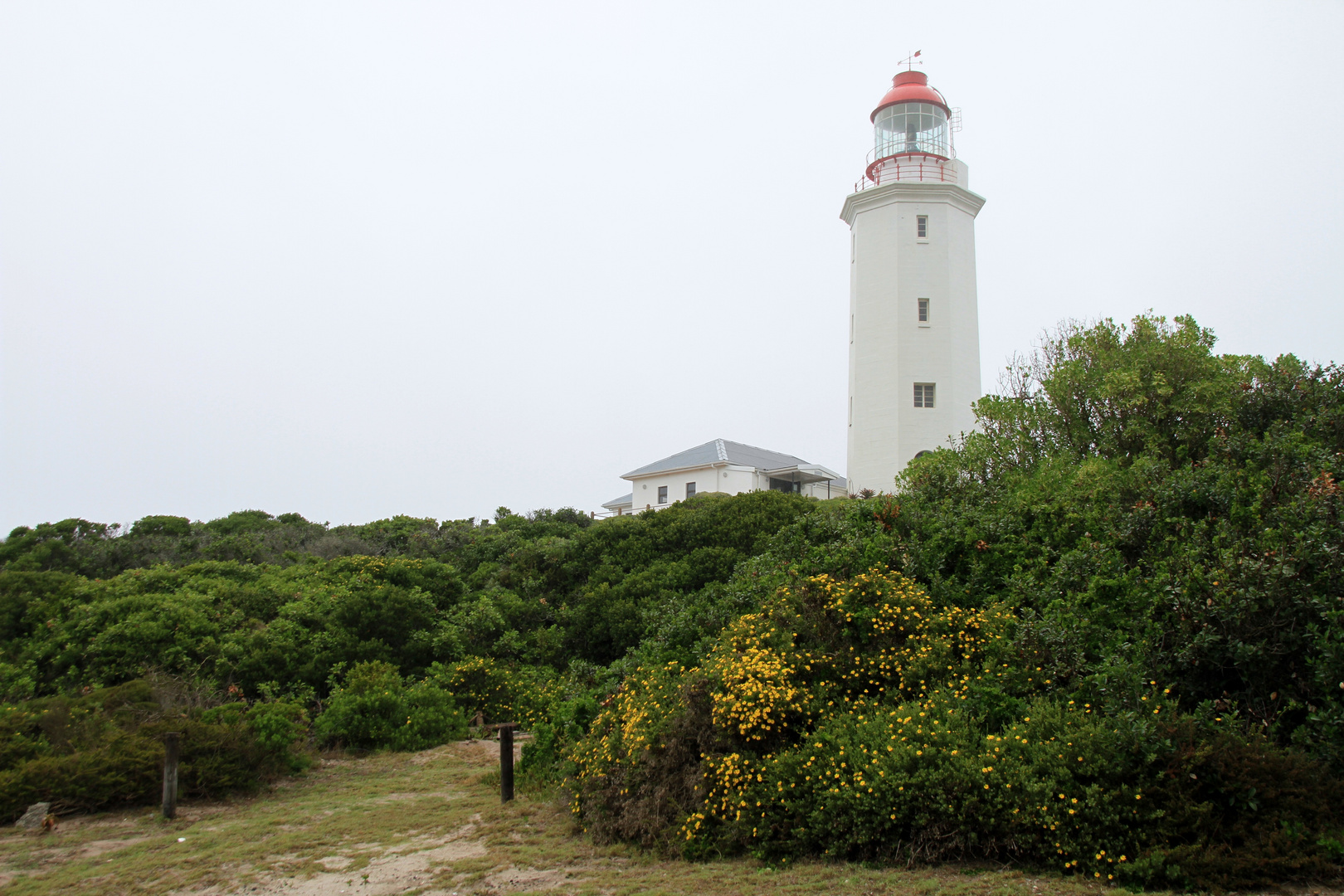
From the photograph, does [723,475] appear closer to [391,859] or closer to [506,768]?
[506,768]

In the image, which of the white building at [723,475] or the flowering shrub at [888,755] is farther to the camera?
the white building at [723,475]

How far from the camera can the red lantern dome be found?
23.5 m

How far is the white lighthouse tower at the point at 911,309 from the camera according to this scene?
21.3 m

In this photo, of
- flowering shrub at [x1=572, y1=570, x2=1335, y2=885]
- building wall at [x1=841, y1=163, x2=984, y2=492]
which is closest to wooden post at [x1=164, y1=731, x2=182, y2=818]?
flowering shrub at [x1=572, y1=570, x2=1335, y2=885]

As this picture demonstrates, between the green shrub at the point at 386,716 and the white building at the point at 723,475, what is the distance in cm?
1759

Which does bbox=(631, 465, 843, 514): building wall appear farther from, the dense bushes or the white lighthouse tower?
the dense bushes

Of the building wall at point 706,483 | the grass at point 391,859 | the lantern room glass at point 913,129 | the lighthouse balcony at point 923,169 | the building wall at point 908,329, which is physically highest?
the lantern room glass at point 913,129

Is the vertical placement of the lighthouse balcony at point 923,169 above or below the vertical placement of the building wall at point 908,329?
above

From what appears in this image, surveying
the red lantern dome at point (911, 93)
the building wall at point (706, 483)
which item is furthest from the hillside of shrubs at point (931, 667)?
the building wall at point (706, 483)

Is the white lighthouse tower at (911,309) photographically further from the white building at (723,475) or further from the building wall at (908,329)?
the white building at (723,475)

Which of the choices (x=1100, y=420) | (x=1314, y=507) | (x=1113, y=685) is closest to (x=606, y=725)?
(x=1113, y=685)

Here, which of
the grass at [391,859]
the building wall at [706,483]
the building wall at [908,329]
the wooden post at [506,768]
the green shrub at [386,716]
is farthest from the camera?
the building wall at [706,483]

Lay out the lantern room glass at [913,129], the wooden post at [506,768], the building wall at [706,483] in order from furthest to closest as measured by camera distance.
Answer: the building wall at [706,483] → the lantern room glass at [913,129] → the wooden post at [506,768]

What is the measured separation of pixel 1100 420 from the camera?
11.2 metres
